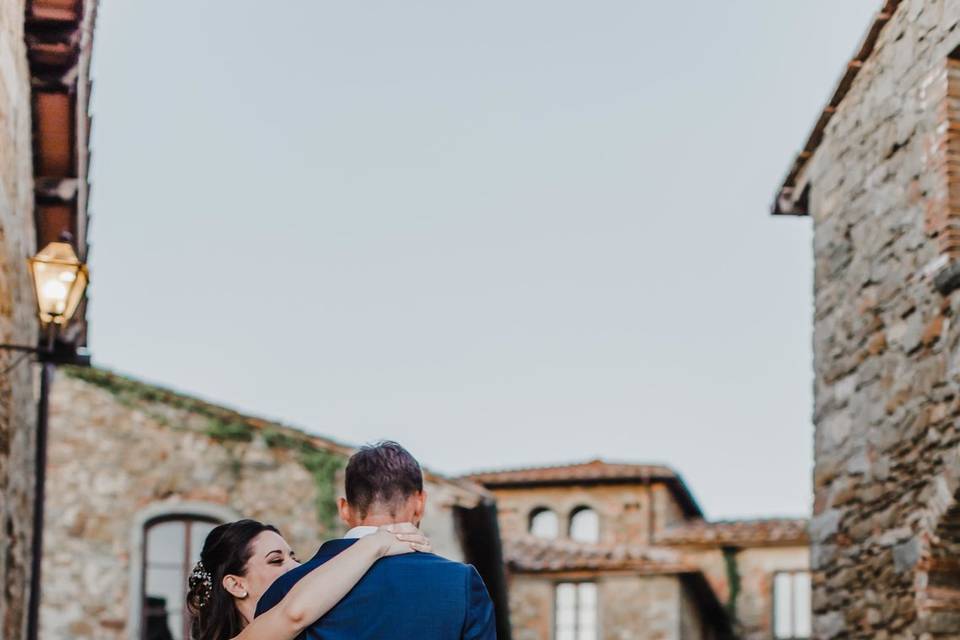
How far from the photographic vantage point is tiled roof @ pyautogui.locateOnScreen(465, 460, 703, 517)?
31250 millimetres

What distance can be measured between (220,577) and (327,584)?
36.2 inches

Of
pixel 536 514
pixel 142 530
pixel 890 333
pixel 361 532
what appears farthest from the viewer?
pixel 536 514

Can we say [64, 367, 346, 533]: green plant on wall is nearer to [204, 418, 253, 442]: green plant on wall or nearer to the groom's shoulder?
[204, 418, 253, 442]: green plant on wall

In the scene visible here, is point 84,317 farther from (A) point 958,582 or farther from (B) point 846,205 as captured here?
(A) point 958,582

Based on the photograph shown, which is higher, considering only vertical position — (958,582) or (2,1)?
(2,1)

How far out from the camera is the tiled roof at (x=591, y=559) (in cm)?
2594

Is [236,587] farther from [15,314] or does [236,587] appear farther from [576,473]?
[576,473]

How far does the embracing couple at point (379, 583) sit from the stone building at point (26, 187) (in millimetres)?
4905

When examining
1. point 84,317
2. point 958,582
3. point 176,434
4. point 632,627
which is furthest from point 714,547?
point 958,582

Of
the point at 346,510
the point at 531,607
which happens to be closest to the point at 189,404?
the point at 346,510

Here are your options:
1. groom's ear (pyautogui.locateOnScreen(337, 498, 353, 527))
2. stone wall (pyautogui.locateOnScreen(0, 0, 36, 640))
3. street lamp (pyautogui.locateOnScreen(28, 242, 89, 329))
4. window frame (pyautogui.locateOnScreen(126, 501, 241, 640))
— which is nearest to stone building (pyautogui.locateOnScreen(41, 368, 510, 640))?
window frame (pyautogui.locateOnScreen(126, 501, 241, 640))

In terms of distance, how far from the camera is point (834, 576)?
967 cm

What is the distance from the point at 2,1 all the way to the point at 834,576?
571 cm

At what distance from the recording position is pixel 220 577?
4.35 m
